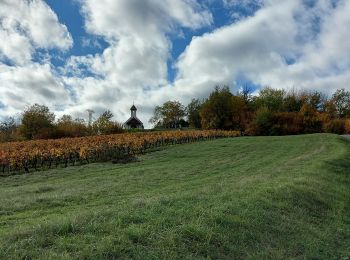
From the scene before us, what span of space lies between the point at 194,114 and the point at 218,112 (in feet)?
55.6

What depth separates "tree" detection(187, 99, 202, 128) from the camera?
319 ft

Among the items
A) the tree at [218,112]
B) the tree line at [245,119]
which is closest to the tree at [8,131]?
the tree line at [245,119]

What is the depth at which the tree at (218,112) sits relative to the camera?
81625mm

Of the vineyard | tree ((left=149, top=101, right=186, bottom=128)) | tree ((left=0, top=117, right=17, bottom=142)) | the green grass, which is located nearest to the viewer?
the green grass

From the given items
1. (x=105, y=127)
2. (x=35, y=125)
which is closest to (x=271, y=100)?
(x=105, y=127)

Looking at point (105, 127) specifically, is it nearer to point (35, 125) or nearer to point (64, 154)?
point (35, 125)

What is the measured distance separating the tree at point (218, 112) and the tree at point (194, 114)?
37.7ft

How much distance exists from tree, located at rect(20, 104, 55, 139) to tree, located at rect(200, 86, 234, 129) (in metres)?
32.7

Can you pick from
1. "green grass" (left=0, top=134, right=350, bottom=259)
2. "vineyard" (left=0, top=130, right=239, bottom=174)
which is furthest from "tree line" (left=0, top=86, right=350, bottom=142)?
"green grass" (left=0, top=134, right=350, bottom=259)

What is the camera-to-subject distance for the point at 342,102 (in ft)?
317

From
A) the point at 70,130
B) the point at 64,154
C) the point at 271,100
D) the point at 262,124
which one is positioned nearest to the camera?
the point at 64,154

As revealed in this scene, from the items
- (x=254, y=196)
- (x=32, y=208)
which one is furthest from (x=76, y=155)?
(x=254, y=196)

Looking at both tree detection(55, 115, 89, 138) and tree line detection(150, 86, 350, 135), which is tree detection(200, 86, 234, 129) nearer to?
tree line detection(150, 86, 350, 135)

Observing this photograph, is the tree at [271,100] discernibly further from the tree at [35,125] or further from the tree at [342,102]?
the tree at [35,125]
